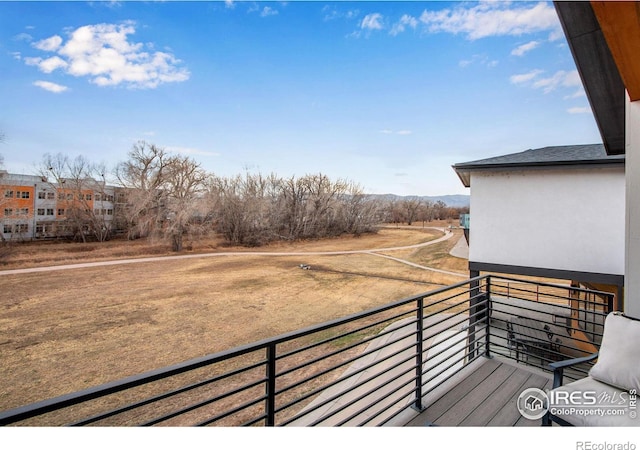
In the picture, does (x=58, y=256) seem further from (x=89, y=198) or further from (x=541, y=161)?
(x=541, y=161)

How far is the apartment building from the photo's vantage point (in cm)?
1810

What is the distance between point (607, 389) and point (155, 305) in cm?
987

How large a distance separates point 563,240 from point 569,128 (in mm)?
6096

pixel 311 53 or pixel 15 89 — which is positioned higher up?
pixel 15 89

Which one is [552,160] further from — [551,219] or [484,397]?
[484,397]

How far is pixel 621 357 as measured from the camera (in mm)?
1546

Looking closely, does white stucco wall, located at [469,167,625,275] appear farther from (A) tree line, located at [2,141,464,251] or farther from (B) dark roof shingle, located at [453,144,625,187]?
(A) tree line, located at [2,141,464,251]

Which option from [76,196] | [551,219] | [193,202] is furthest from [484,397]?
[76,196]

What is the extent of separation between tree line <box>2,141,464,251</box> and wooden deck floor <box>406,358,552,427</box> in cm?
1794

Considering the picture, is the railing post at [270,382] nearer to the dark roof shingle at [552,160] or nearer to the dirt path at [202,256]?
the dark roof shingle at [552,160]

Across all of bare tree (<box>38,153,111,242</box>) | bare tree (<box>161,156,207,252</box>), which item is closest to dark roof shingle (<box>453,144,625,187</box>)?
bare tree (<box>161,156,207,252</box>)

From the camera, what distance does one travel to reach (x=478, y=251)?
5410mm

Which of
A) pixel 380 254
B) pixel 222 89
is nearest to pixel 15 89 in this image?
pixel 222 89

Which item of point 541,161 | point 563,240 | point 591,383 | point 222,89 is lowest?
point 591,383
